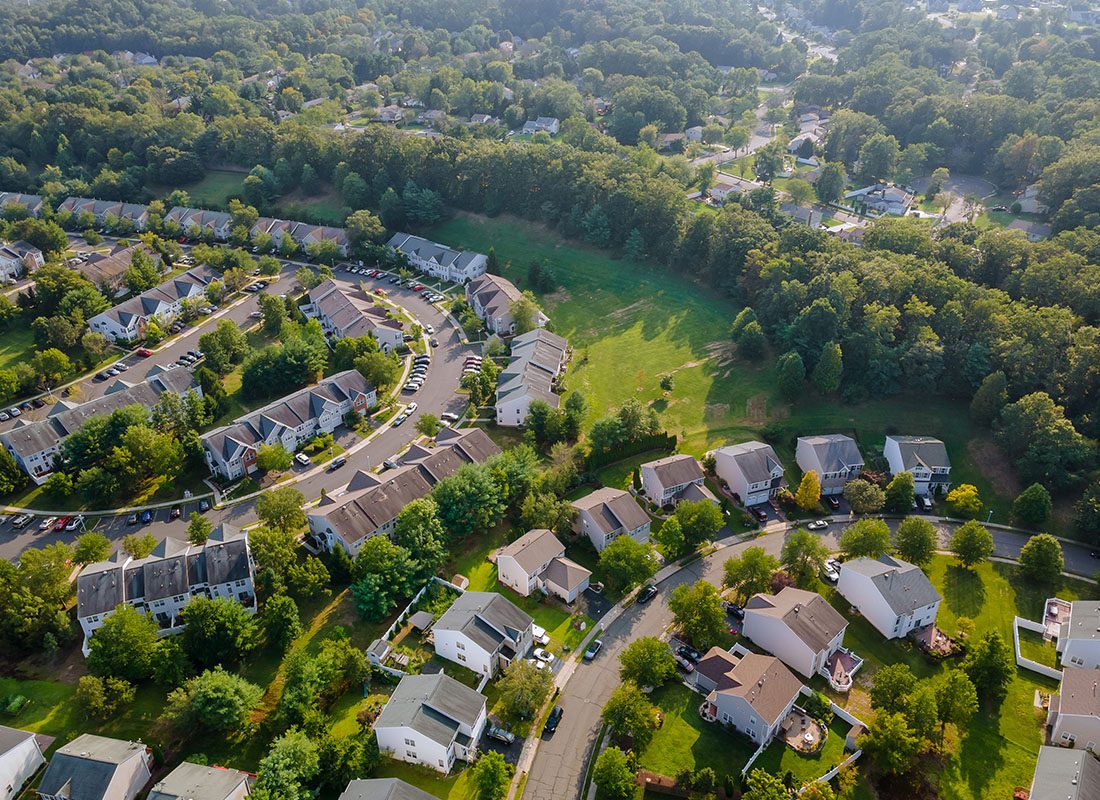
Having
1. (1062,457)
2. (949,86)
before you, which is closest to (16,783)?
(1062,457)

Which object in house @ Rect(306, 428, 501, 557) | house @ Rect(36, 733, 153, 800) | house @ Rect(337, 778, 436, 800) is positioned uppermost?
house @ Rect(337, 778, 436, 800)

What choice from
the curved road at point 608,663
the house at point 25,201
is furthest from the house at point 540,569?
the house at point 25,201

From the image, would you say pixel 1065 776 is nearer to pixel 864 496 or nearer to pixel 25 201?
pixel 864 496

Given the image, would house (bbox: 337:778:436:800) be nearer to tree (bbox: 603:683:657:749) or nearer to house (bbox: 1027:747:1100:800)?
tree (bbox: 603:683:657:749)

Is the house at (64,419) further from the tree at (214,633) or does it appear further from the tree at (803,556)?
the tree at (803,556)

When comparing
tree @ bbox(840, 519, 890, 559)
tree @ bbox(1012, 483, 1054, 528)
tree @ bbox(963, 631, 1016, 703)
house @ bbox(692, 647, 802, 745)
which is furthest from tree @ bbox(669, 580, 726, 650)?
tree @ bbox(1012, 483, 1054, 528)

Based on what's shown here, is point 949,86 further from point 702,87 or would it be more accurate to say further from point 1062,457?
point 1062,457

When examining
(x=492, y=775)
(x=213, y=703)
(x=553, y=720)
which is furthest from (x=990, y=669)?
(x=213, y=703)
